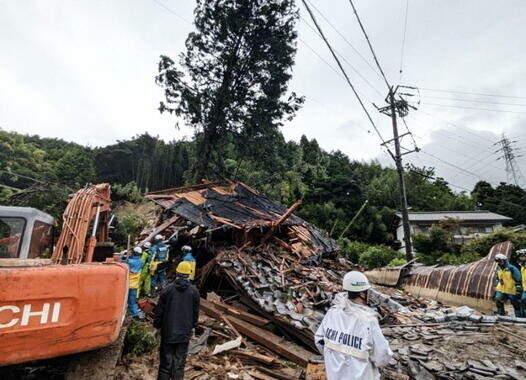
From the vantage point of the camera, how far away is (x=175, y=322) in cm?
371

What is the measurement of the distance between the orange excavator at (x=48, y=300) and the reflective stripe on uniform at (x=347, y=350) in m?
2.19

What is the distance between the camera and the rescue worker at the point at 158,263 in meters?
7.43

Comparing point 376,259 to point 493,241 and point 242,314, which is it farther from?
point 242,314

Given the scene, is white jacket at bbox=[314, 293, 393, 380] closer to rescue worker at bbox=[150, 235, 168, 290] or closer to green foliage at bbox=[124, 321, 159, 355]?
green foliage at bbox=[124, 321, 159, 355]

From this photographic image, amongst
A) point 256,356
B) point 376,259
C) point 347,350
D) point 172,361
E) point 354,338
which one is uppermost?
point 354,338

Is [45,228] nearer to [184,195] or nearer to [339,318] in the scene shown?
[339,318]

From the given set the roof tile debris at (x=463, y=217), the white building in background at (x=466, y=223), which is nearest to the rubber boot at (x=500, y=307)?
the white building in background at (x=466, y=223)

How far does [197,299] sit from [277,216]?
7.52m

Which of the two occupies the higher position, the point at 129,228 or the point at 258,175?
the point at 258,175

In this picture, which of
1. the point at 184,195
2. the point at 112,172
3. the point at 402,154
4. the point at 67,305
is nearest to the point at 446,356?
the point at 67,305

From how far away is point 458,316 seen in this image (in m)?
6.30

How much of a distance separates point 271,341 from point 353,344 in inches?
139

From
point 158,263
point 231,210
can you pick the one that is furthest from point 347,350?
point 231,210

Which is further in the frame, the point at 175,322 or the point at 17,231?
the point at 175,322
